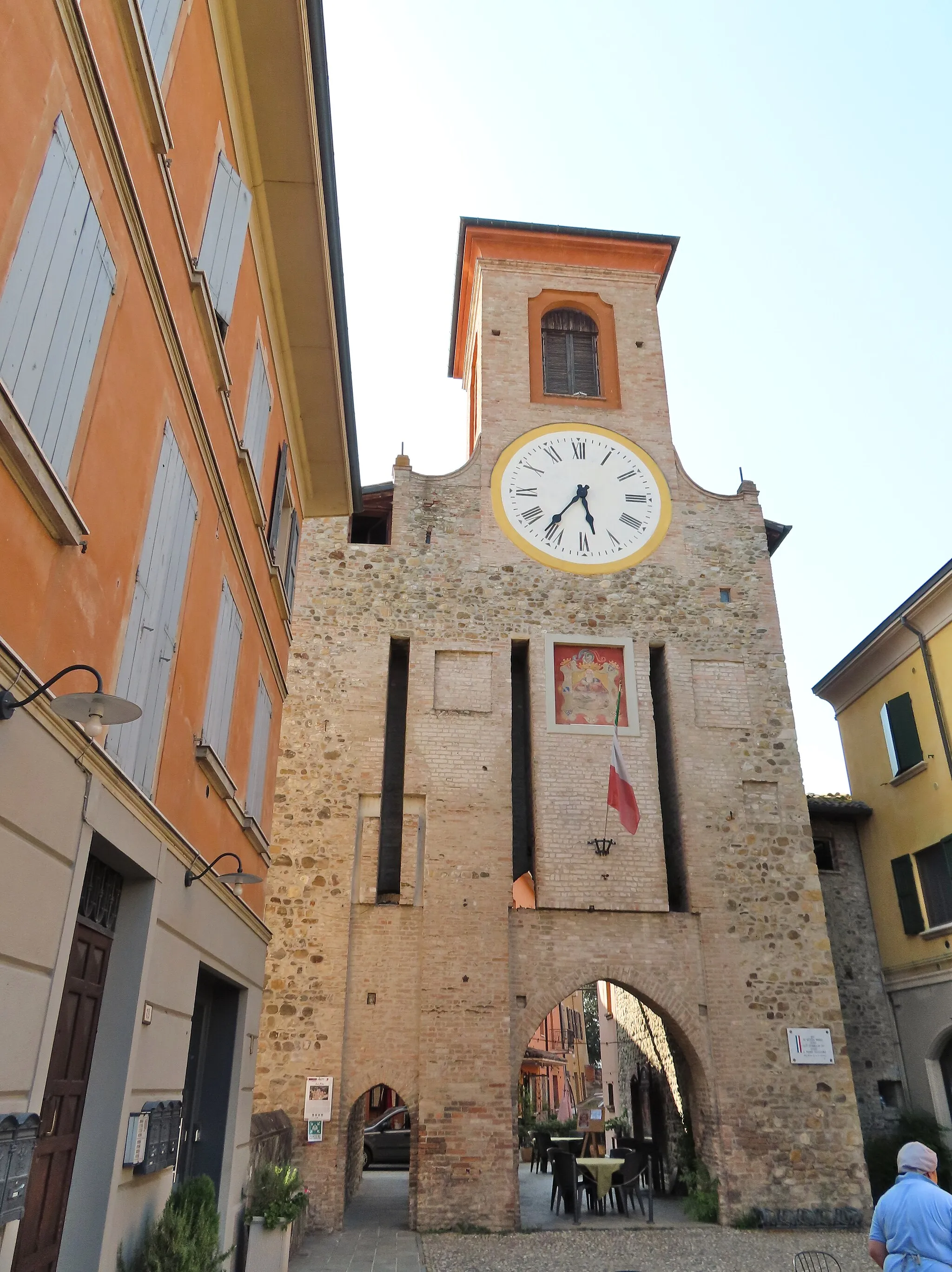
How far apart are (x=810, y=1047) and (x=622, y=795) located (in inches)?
160

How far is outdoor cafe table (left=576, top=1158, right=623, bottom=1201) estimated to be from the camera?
11484mm

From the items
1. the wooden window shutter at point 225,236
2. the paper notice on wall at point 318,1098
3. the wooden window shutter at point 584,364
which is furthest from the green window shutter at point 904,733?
the wooden window shutter at point 225,236

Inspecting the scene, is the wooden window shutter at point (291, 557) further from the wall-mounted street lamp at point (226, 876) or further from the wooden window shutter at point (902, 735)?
the wooden window shutter at point (902, 735)

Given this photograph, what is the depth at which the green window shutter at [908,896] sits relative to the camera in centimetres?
1416

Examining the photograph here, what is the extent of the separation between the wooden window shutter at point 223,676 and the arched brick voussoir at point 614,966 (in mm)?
7021

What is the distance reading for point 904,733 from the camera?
1501cm

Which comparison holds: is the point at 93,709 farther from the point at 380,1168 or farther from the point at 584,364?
the point at 380,1168

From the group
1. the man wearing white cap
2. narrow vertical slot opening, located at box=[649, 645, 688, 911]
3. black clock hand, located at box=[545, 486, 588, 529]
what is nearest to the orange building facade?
the man wearing white cap

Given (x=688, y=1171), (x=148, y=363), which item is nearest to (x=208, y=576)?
(x=148, y=363)

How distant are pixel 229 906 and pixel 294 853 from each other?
6076 millimetres

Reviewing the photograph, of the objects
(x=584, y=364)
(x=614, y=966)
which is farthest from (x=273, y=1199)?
(x=584, y=364)

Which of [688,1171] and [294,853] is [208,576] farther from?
[688,1171]

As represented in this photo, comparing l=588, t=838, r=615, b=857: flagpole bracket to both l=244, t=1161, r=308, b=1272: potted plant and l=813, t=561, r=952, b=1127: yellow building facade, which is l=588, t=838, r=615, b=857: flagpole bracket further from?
l=244, t=1161, r=308, b=1272: potted plant

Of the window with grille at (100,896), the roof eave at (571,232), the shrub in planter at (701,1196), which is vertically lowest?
the shrub in planter at (701,1196)
